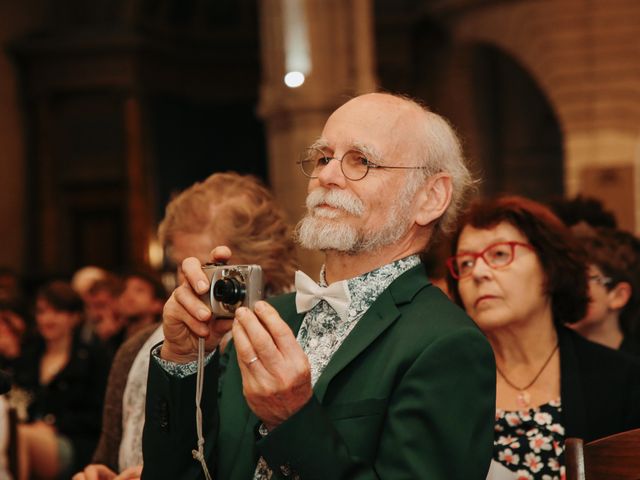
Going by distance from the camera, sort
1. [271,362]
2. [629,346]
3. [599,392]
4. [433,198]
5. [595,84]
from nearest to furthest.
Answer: [271,362] → [433,198] → [599,392] → [629,346] → [595,84]

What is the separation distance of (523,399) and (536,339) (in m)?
0.22

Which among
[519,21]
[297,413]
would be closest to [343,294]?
[297,413]

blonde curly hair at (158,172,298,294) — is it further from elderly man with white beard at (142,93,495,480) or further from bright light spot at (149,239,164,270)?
bright light spot at (149,239,164,270)

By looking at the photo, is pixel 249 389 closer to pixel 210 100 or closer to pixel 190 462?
pixel 190 462

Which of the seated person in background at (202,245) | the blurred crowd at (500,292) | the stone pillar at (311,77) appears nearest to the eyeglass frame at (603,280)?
the blurred crowd at (500,292)

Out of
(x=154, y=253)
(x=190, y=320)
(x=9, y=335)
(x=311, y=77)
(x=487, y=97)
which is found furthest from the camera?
(x=154, y=253)

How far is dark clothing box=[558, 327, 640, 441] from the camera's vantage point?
10.8 ft

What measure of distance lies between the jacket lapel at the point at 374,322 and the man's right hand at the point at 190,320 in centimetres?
27

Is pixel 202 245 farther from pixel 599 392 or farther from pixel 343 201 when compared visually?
pixel 599 392

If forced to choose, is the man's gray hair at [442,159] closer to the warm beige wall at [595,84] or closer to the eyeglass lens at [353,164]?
the eyeglass lens at [353,164]

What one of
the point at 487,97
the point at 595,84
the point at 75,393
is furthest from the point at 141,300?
the point at 487,97

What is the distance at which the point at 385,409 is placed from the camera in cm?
230

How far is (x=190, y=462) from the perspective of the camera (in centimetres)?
257

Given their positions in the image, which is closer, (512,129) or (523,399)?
(523,399)
